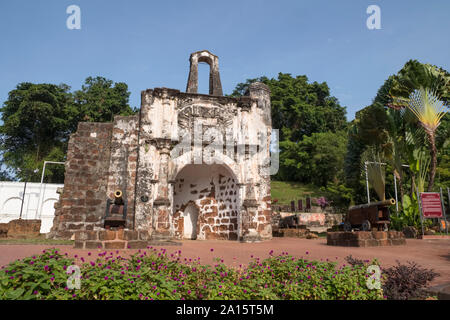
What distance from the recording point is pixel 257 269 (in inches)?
174

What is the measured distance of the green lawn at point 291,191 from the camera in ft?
110

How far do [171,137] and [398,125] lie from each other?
13466 mm

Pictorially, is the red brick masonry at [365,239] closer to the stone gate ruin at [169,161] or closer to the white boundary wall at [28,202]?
the stone gate ruin at [169,161]

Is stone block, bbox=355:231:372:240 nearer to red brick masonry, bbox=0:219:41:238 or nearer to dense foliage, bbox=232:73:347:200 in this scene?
red brick masonry, bbox=0:219:41:238

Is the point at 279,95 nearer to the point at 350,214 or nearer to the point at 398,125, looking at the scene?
the point at 398,125

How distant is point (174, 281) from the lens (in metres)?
3.67

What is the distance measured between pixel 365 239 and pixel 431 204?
5.96 meters

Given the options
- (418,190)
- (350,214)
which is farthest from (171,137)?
(418,190)

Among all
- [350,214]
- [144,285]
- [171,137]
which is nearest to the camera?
[144,285]

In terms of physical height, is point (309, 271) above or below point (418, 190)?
below

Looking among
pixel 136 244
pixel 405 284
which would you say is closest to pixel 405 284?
pixel 405 284

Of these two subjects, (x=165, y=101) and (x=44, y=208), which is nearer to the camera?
(x=165, y=101)

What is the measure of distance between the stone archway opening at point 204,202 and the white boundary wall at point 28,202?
44.6 feet

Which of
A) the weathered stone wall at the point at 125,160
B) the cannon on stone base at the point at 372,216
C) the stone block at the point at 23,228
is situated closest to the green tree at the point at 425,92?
the cannon on stone base at the point at 372,216
